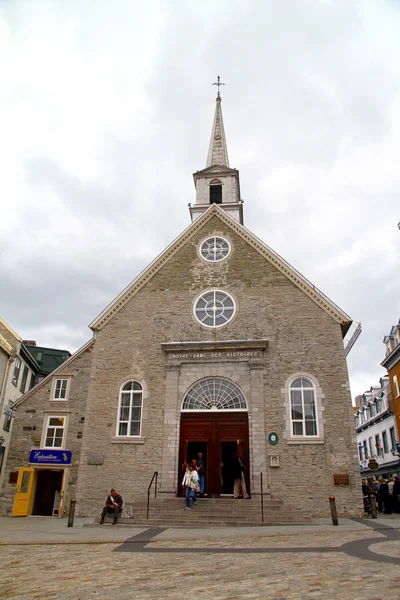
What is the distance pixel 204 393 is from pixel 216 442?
1987 mm

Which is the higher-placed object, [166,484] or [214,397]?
[214,397]

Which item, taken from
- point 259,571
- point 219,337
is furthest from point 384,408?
point 259,571

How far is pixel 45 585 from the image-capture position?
6789 mm

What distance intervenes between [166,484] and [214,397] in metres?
3.74

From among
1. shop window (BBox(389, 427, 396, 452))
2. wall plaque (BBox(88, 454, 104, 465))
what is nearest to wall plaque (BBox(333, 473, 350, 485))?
wall plaque (BBox(88, 454, 104, 465))

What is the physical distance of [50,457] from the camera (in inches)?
824

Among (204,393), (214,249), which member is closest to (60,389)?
(204,393)

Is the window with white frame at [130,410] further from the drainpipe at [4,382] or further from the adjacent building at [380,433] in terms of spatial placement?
the adjacent building at [380,433]

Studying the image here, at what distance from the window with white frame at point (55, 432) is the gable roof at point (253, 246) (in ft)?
16.1


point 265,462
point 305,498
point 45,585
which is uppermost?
point 265,462

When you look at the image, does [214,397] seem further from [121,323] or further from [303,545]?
[303,545]

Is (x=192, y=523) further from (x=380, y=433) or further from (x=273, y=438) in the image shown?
(x=380, y=433)

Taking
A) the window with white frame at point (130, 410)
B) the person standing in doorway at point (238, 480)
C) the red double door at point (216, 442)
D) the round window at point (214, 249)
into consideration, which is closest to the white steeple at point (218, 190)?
the round window at point (214, 249)

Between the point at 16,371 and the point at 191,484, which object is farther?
the point at 16,371
